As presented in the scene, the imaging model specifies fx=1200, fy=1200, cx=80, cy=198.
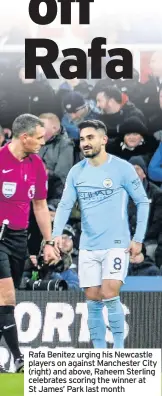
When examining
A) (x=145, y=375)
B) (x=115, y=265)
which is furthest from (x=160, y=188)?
(x=145, y=375)

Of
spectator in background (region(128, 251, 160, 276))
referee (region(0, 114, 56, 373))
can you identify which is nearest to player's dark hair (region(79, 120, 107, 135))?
referee (region(0, 114, 56, 373))

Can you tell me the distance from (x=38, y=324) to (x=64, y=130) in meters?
1.37

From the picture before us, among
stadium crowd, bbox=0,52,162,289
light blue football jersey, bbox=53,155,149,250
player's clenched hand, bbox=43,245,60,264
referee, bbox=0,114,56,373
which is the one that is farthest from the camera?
stadium crowd, bbox=0,52,162,289

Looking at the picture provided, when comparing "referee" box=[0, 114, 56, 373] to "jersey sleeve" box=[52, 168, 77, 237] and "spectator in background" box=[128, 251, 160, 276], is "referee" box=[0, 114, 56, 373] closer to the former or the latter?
"jersey sleeve" box=[52, 168, 77, 237]

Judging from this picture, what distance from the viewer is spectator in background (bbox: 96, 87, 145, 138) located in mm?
8344

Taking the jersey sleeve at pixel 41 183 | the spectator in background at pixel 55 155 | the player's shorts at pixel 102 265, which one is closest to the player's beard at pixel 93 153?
the spectator in background at pixel 55 155

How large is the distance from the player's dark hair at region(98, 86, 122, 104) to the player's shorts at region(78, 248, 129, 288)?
107 centimetres

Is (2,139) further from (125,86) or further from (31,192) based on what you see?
(125,86)

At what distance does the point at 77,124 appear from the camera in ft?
27.4

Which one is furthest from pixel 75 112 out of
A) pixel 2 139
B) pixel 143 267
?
pixel 143 267

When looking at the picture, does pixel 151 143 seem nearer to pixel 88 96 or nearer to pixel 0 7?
pixel 88 96

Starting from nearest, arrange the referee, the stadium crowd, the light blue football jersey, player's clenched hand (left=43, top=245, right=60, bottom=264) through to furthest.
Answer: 1. the referee
2. the light blue football jersey
3. player's clenched hand (left=43, top=245, right=60, bottom=264)
4. the stadium crowd

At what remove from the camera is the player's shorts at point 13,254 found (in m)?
8.04

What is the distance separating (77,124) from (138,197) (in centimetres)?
70
